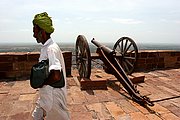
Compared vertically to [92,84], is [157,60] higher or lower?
higher

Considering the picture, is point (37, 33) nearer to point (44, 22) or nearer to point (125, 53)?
point (44, 22)

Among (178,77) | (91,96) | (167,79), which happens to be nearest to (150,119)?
(91,96)

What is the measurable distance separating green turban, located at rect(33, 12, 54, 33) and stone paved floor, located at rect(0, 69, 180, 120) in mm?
1778

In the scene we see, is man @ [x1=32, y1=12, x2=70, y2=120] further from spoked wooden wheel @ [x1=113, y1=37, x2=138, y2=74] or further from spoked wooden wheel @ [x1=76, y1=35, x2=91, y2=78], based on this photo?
spoked wooden wheel @ [x1=113, y1=37, x2=138, y2=74]

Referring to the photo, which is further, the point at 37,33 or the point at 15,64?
the point at 15,64

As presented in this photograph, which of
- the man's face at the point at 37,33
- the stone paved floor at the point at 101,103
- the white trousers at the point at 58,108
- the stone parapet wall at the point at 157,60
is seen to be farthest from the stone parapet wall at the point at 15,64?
the white trousers at the point at 58,108

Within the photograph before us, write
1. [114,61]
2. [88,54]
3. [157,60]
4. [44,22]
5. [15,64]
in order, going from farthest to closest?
1. [157,60]
2. [15,64]
3. [114,61]
4. [88,54]
5. [44,22]

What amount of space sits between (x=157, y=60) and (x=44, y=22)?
6.61 m

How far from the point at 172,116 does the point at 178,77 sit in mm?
3292

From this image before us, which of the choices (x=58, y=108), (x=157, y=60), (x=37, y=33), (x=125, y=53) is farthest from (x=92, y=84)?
(x=157, y=60)

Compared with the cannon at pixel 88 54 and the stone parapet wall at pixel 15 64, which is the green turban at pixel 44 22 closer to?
the cannon at pixel 88 54

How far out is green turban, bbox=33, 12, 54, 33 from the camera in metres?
2.17

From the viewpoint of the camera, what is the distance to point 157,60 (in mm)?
8055

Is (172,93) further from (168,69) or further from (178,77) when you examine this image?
(168,69)
